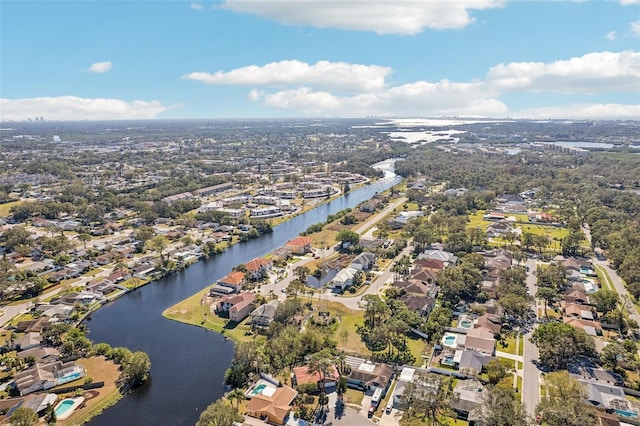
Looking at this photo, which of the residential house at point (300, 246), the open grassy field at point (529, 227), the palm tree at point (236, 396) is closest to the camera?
the palm tree at point (236, 396)

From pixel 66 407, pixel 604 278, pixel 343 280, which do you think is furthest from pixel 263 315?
pixel 604 278

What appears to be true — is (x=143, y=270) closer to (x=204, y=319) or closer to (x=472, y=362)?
(x=204, y=319)

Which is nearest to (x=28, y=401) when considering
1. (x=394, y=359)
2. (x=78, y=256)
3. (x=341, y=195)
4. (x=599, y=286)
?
(x=394, y=359)

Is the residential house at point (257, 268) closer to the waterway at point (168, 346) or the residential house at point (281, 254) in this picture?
the residential house at point (281, 254)

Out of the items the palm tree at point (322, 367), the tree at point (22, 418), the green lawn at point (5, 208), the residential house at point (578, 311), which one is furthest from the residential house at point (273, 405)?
the green lawn at point (5, 208)

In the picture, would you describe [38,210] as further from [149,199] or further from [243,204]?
[243,204]

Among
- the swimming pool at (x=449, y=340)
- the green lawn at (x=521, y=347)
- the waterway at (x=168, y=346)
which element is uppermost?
the swimming pool at (x=449, y=340)

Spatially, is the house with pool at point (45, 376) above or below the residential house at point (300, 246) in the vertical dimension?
below

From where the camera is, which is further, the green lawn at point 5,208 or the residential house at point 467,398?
the green lawn at point 5,208
